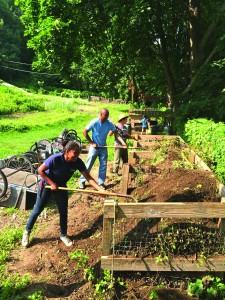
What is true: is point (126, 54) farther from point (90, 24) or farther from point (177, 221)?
point (177, 221)

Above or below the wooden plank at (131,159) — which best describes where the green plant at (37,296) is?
below

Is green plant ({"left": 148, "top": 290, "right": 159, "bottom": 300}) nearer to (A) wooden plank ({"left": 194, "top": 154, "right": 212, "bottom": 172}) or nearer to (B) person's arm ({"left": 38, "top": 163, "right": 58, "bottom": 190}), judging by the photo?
(B) person's arm ({"left": 38, "top": 163, "right": 58, "bottom": 190})

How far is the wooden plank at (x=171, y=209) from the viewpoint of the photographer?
3752 millimetres

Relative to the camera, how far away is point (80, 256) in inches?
183

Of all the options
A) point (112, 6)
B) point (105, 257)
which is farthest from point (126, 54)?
point (105, 257)

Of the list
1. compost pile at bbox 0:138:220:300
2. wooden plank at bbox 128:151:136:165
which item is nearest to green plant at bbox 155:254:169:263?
compost pile at bbox 0:138:220:300

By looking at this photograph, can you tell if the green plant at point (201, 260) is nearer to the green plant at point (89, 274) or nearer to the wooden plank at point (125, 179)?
the green plant at point (89, 274)

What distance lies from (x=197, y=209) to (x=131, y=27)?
38.7 feet

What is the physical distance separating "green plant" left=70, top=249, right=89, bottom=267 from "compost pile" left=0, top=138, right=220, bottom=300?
1.1 inches

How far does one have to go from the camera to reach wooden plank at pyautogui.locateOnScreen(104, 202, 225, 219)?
A: 12.3ft

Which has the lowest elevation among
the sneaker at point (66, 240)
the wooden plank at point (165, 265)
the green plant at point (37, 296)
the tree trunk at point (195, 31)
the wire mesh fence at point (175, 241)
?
the green plant at point (37, 296)

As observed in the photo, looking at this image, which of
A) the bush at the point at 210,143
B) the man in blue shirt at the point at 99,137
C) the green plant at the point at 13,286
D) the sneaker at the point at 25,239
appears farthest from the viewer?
the man in blue shirt at the point at 99,137

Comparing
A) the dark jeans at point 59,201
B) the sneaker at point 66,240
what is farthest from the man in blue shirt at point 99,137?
the sneaker at point 66,240

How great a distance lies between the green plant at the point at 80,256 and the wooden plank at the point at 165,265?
665mm
